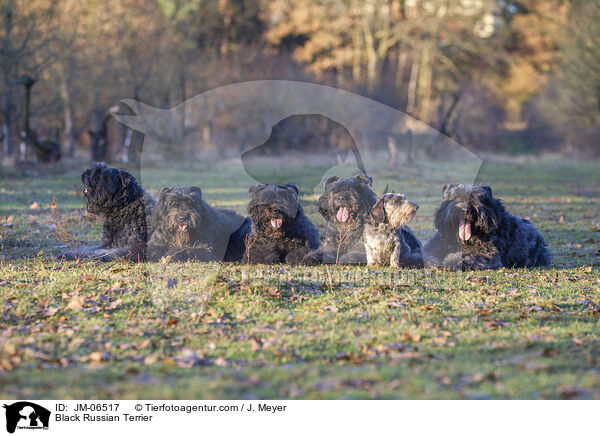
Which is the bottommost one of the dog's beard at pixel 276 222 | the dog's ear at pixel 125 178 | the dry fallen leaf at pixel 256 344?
the dry fallen leaf at pixel 256 344

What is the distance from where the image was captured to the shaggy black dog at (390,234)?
28.6ft

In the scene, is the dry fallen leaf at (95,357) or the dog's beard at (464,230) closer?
the dry fallen leaf at (95,357)

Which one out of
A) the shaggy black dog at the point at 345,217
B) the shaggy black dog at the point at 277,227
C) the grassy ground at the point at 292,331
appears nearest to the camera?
the grassy ground at the point at 292,331

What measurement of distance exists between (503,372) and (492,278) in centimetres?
392

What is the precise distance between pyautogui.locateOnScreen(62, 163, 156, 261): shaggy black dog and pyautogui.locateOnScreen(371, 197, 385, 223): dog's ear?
3.76 m

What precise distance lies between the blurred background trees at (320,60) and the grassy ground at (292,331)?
20.1 m

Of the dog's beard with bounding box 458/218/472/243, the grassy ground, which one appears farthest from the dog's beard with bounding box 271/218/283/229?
the dog's beard with bounding box 458/218/472/243

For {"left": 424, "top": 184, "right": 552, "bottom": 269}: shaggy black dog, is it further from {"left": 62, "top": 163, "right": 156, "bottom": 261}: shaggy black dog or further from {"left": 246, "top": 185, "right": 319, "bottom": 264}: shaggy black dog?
{"left": 62, "top": 163, "right": 156, "bottom": 261}: shaggy black dog

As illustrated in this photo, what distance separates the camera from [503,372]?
17.0 ft

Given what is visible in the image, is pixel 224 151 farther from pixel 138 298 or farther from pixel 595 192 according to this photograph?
pixel 138 298
